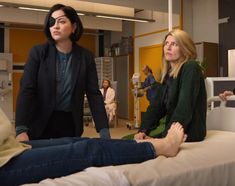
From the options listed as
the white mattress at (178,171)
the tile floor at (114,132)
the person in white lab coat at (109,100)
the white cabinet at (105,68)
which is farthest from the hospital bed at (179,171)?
the white cabinet at (105,68)

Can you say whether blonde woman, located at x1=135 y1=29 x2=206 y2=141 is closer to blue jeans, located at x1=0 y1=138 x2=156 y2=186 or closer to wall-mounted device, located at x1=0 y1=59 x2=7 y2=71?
blue jeans, located at x1=0 y1=138 x2=156 y2=186

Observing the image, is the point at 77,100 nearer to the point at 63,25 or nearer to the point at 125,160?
the point at 63,25

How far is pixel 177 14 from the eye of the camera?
22.1ft

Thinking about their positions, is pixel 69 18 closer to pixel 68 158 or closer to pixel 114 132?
pixel 68 158

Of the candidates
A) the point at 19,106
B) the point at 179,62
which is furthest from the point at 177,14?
the point at 19,106

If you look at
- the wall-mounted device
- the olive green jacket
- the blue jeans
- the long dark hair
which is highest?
A: the wall-mounted device

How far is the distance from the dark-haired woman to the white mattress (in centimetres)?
51

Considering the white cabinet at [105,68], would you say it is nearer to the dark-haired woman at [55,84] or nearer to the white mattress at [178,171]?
the dark-haired woman at [55,84]

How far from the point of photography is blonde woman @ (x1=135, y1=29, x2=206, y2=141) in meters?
1.62

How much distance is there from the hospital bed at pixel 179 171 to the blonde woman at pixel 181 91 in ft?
0.41

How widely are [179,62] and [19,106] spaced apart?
2.86 feet

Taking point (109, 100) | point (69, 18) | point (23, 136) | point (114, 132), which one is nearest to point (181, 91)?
point (69, 18)

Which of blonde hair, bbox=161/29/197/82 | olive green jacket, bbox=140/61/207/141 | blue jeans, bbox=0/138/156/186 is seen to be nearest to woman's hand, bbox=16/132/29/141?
blue jeans, bbox=0/138/156/186

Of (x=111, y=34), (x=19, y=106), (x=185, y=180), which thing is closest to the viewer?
(x=185, y=180)
